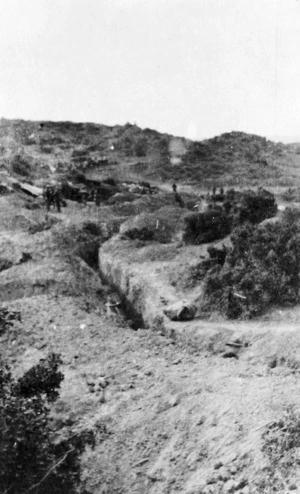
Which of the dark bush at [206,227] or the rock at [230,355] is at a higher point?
the dark bush at [206,227]

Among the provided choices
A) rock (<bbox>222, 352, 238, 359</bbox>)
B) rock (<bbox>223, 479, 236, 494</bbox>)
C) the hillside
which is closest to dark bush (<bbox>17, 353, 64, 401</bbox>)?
rock (<bbox>223, 479, 236, 494</bbox>)

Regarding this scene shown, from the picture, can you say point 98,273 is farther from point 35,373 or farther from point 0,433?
point 0,433

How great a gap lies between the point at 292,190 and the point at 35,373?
2220 cm

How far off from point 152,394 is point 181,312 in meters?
3.22

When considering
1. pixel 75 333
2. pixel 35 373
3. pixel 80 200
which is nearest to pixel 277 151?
pixel 80 200

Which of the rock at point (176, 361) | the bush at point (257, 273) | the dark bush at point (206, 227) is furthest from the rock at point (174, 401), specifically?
the dark bush at point (206, 227)

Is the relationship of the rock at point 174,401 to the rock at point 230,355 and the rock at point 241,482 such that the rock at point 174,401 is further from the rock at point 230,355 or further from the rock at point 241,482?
the rock at point 241,482

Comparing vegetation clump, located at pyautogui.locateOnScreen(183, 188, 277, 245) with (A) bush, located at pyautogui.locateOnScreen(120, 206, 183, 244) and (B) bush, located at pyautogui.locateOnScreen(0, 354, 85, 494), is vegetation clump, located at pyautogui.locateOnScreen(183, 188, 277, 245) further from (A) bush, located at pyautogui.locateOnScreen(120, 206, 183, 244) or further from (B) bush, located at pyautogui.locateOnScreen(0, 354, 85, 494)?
(B) bush, located at pyautogui.locateOnScreen(0, 354, 85, 494)

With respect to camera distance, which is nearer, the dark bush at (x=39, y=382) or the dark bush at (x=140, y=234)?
the dark bush at (x=39, y=382)

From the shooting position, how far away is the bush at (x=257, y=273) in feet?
36.8

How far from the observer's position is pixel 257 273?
38.4 feet

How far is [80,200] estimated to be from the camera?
26.1 m

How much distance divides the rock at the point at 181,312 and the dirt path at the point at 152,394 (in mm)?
722

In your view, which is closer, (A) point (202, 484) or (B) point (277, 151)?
(A) point (202, 484)
